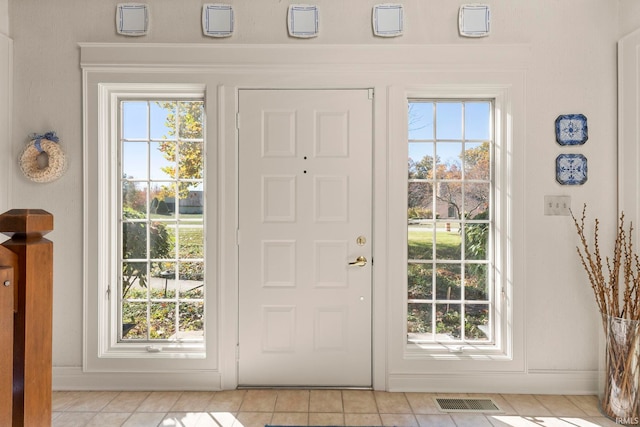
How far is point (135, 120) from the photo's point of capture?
2.98 metres

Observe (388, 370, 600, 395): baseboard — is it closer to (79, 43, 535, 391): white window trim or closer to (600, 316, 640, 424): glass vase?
(79, 43, 535, 391): white window trim

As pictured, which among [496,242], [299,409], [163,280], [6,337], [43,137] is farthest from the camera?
[163,280]

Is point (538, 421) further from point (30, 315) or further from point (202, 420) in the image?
point (30, 315)

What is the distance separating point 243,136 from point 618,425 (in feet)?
9.47

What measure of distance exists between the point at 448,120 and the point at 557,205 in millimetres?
924

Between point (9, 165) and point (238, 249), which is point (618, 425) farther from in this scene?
point (9, 165)

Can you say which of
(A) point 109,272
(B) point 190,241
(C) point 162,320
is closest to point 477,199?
(B) point 190,241

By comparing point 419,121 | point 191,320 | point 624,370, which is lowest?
point 624,370

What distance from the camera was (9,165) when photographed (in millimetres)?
2848

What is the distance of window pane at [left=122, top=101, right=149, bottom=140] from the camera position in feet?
9.78

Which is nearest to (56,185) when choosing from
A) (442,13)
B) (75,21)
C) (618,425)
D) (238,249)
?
(75,21)

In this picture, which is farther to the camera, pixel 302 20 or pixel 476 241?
pixel 476 241

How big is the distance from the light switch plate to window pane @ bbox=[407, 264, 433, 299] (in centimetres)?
87

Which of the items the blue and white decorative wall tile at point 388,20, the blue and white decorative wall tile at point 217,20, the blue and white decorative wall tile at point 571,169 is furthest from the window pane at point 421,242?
the blue and white decorative wall tile at point 217,20
